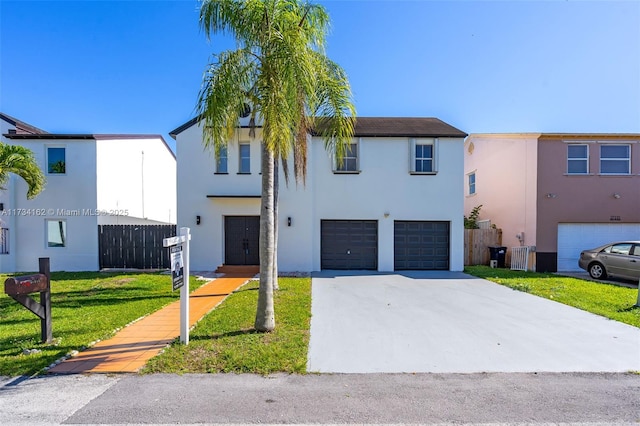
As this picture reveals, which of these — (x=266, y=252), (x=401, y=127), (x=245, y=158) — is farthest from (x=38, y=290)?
(x=401, y=127)

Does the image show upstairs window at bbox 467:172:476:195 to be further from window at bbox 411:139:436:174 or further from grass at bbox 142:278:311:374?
grass at bbox 142:278:311:374

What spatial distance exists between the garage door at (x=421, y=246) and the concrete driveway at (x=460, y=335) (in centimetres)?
377

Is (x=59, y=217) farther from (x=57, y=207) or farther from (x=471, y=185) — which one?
(x=471, y=185)

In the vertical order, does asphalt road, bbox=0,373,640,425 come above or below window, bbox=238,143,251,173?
below

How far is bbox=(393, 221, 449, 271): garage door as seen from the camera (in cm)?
1273

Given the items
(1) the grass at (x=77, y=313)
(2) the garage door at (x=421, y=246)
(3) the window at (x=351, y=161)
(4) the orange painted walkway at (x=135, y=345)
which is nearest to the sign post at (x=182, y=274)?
(4) the orange painted walkway at (x=135, y=345)

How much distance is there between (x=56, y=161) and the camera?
1280cm

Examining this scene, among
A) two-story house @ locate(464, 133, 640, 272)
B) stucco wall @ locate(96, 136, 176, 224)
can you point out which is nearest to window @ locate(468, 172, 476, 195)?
two-story house @ locate(464, 133, 640, 272)

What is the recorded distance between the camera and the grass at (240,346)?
4.19 meters

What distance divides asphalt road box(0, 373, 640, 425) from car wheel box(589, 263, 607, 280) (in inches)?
361

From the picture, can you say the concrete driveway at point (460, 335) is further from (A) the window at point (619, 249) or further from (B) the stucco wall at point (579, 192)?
(B) the stucco wall at point (579, 192)

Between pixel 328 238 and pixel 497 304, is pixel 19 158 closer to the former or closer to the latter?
pixel 328 238

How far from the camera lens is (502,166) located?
14844mm

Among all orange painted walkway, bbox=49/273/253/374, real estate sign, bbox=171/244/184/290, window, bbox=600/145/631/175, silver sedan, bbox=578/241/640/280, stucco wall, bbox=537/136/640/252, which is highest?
window, bbox=600/145/631/175
